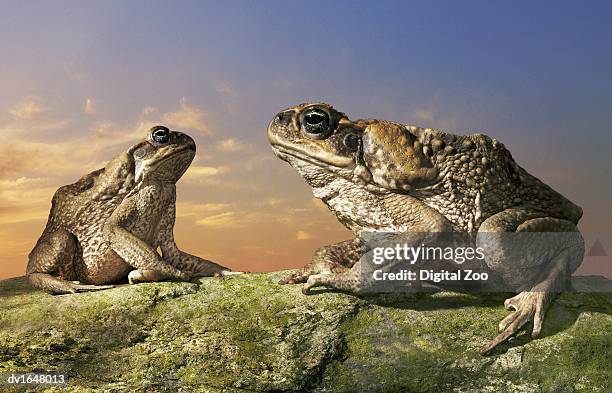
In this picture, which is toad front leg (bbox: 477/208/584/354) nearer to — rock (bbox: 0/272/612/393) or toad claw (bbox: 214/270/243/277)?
rock (bbox: 0/272/612/393)

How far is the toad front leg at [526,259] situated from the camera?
679 cm

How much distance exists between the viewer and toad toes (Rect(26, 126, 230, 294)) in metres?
8.84

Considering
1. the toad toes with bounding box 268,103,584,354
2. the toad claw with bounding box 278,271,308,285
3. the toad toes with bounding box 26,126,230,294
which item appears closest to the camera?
the toad toes with bounding box 268,103,584,354

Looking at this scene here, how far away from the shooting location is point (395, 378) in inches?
244

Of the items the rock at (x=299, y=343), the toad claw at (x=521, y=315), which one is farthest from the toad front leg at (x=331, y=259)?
the toad claw at (x=521, y=315)

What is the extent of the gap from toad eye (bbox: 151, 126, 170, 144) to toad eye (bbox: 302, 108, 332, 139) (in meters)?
2.40

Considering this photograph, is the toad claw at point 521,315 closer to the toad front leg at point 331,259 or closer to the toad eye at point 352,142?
the toad front leg at point 331,259

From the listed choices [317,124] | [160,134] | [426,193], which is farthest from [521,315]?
[160,134]

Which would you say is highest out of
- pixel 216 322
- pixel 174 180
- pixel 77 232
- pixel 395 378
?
pixel 174 180

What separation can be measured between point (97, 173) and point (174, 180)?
1.11m

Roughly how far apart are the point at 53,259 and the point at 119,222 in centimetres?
104

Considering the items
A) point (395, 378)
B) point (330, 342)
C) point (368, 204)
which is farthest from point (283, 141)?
point (395, 378)

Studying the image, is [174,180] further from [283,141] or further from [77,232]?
[283,141]

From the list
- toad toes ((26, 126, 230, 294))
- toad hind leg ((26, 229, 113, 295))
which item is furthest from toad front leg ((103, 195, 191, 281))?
toad hind leg ((26, 229, 113, 295))
